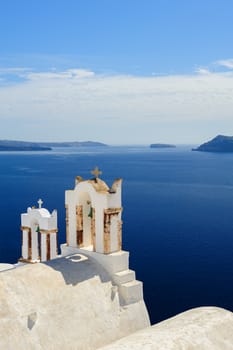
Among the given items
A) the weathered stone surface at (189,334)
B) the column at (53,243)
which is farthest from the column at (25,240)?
the weathered stone surface at (189,334)

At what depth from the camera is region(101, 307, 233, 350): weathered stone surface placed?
1499 cm

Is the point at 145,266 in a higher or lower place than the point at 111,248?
lower

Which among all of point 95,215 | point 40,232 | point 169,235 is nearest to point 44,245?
point 40,232

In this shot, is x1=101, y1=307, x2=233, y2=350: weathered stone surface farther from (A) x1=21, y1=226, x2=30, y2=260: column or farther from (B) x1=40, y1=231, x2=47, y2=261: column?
(A) x1=21, y1=226, x2=30, y2=260: column

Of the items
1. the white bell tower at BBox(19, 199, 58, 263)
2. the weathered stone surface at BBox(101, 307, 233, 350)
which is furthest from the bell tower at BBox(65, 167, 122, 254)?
the weathered stone surface at BBox(101, 307, 233, 350)

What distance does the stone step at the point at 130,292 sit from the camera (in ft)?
65.8

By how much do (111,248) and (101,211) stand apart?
1795mm

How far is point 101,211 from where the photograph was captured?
21.1m

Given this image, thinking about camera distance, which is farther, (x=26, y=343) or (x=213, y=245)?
(x=213, y=245)

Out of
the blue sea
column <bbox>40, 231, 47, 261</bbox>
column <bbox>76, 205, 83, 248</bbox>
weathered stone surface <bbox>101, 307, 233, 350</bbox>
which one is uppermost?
column <bbox>76, 205, 83, 248</bbox>

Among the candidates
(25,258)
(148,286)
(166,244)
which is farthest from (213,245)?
(25,258)

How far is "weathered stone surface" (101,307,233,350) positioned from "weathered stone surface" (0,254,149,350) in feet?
7.22

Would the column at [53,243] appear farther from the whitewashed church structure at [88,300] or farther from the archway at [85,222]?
→ the archway at [85,222]

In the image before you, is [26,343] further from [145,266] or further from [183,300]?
[145,266]
